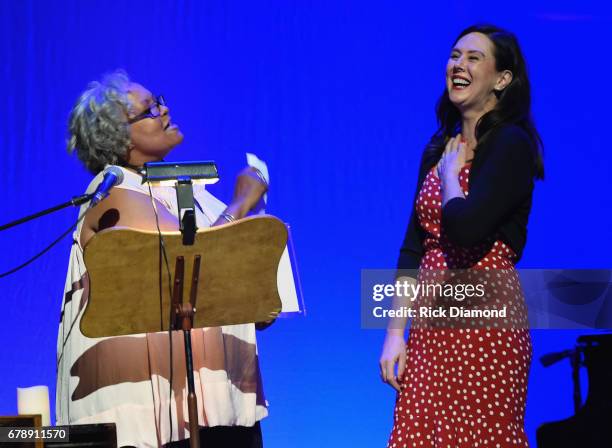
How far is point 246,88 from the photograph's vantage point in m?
3.67

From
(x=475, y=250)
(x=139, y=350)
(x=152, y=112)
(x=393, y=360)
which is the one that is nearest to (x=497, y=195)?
(x=475, y=250)

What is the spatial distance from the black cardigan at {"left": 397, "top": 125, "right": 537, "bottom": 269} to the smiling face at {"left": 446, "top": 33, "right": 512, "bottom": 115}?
116 mm

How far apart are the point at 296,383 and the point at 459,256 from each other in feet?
5.58

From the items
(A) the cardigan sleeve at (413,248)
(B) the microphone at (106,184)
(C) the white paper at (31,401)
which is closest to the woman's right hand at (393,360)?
(A) the cardigan sleeve at (413,248)

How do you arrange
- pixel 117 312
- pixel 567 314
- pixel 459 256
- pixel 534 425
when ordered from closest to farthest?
pixel 117 312 < pixel 459 256 < pixel 567 314 < pixel 534 425

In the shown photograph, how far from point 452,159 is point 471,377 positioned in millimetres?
495

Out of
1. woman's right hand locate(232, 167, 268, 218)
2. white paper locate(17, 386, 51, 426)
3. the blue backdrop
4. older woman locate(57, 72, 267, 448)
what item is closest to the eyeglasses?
older woman locate(57, 72, 267, 448)

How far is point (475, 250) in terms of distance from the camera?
82.8 inches

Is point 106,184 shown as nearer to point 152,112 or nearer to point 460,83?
point 152,112

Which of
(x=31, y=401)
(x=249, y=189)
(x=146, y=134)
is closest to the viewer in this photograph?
(x=31, y=401)

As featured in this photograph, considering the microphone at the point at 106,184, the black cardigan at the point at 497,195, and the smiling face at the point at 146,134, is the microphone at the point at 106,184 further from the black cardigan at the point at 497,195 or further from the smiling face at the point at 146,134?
the black cardigan at the point at 497,195

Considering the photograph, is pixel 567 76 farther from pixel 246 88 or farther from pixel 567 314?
pixel 246 88

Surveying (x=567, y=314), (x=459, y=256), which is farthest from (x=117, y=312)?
(x=567, y=314)

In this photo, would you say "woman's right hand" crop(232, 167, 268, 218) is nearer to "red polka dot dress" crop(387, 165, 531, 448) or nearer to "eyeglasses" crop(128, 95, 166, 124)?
"eyeglasses" crop(128, 95, 166, 124)
